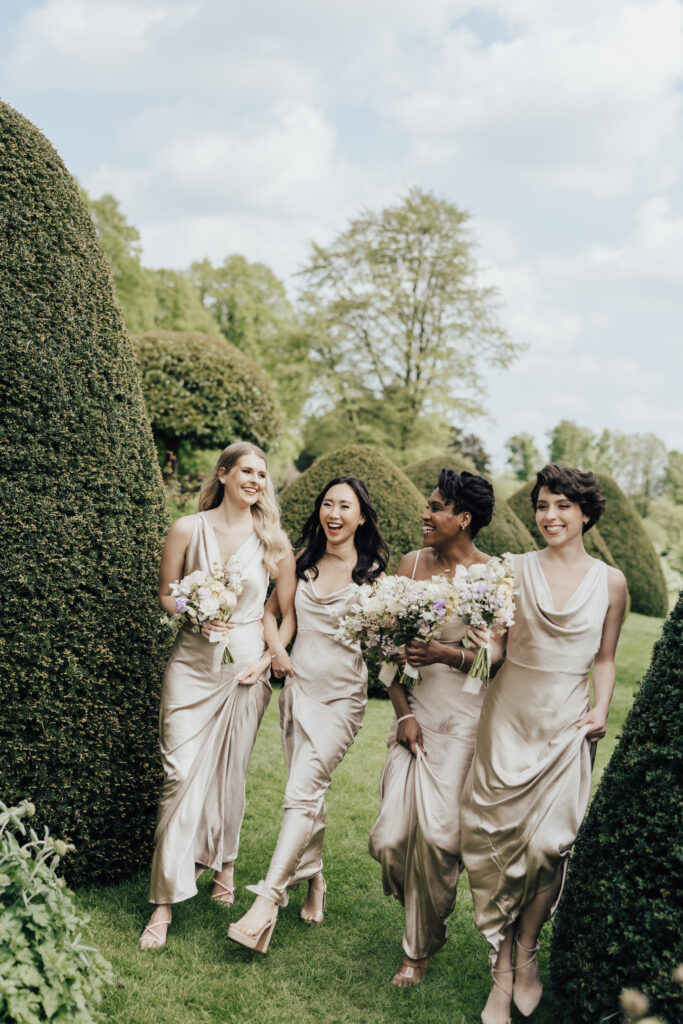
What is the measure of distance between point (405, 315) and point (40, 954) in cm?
2851

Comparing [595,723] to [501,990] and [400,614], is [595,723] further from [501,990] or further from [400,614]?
[501,990]

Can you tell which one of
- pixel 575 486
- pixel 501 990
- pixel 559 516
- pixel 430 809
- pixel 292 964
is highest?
pixel 575 486

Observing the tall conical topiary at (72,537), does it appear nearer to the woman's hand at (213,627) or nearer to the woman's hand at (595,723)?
the woman's hand at (213,627)

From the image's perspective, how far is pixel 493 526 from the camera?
1182 centimetres

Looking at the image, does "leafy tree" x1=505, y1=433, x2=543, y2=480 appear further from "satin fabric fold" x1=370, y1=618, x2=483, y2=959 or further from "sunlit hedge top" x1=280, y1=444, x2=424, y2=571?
"satin fabric fold" x1=370, y1=618, x2=483, y2=959

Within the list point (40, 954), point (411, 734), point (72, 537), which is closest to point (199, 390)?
point (72, 537)

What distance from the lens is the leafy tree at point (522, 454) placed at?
72.4 meters

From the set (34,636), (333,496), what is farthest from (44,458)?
(333,496)

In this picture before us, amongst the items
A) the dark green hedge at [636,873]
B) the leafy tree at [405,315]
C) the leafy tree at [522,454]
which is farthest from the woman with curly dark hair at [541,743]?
the leafy tree at [522,454]

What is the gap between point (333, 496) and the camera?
188 inches

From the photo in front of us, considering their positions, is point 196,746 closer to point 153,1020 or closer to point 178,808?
point 178,808

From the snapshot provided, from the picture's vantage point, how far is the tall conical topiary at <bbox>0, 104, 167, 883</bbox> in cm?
414

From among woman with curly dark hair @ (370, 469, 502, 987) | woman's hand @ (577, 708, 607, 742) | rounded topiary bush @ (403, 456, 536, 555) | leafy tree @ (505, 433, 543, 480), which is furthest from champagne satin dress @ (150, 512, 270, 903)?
leafy tree @ (505, 433, 543, 480)

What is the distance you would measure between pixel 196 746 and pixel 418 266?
2788 cm
